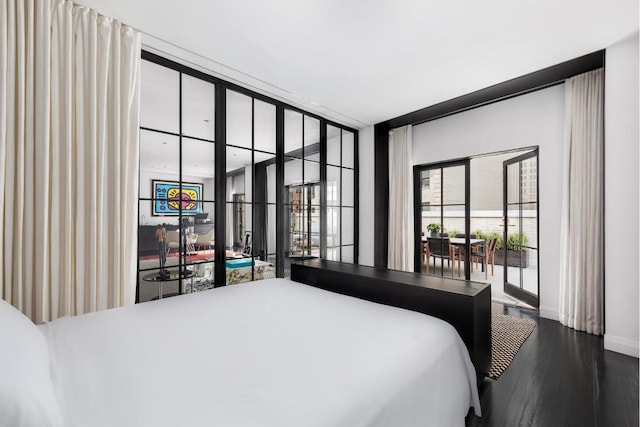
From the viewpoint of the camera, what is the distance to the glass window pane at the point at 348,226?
4.36 metres

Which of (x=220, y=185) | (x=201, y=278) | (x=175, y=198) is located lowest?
(x=201, y=278)

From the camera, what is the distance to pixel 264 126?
10.7 feet

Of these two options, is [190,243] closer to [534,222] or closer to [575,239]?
[575,239]

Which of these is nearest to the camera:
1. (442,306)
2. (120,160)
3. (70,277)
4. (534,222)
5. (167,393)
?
(167,393)

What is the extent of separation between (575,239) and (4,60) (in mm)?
4801

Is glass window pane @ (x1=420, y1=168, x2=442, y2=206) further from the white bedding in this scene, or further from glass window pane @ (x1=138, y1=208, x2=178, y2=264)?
glass window pane @ (x1=138, y1=208, x2=178, y2=264)

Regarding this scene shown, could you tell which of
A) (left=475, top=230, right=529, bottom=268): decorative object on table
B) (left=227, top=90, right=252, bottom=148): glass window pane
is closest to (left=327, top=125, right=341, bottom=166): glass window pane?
(left=227, top=90, right=252, bottom=148): glass window pane

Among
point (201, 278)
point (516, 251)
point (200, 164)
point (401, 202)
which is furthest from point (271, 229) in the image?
point (516, 251)

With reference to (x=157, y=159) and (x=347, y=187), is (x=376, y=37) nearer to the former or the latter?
(x=157, y=159)

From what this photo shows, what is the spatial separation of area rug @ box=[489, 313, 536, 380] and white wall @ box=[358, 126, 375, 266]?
1.88 metres

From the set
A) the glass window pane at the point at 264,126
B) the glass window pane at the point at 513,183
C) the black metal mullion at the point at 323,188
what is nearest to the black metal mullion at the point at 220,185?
the glass window pane at the point at 264,126

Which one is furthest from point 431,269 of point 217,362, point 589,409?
point 217,362

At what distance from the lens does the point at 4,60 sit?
166cm

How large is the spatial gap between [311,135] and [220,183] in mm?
1571
